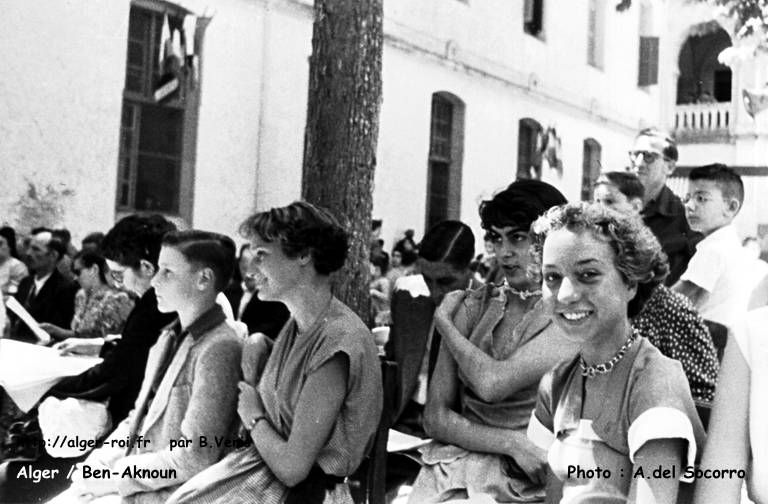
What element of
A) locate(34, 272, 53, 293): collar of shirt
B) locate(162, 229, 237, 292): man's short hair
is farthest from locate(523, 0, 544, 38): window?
locate(162, 229, 237, 292): man's short hair

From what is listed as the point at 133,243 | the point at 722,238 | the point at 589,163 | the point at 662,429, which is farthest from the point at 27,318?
the point at 589,163

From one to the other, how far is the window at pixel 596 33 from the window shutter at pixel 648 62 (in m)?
2.21

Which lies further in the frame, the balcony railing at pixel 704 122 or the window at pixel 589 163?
the balcony railing at pixel 704 122

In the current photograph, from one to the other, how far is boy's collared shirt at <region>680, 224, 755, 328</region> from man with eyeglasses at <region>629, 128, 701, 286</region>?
2.01 ft

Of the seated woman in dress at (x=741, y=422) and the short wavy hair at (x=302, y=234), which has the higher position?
the short wavy hair at (x=302, y=234)

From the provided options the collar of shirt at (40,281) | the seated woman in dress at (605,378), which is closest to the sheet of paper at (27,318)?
the collar of shirt at (40,281)

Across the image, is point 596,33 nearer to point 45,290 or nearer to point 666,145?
point 45,290

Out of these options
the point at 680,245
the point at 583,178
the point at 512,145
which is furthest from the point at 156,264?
the point at 583,178

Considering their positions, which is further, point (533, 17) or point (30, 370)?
point (533, 17)

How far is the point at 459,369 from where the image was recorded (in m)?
3.57

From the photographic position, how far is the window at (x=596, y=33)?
21.2 m

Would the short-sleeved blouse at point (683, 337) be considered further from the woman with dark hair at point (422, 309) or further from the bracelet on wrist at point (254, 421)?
the bracelet on wrist at point (254, 421)

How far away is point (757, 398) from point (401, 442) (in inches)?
75.2

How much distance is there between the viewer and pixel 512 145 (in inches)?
722
